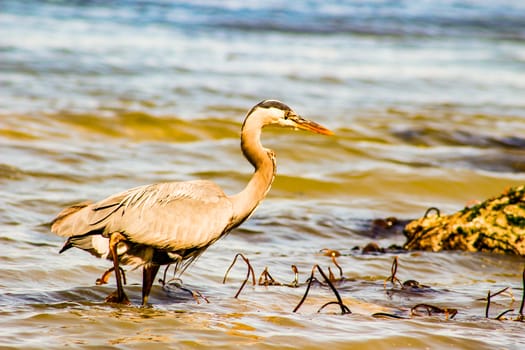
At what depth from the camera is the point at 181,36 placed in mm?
23547

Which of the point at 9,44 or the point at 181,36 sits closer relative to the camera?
the point at 9,44

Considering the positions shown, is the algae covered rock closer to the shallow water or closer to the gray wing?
the shallow water

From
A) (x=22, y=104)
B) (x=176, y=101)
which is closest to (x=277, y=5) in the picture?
(x=176, y=101)

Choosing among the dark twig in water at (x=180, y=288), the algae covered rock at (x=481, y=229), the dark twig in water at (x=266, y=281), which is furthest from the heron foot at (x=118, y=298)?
the algae covered rock at (x=481, y=229)

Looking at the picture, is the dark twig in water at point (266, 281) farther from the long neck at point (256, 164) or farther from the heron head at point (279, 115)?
the heron head at point (279, 115)

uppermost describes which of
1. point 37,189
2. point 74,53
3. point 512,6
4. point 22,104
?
point 512,6

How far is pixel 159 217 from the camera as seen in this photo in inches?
228

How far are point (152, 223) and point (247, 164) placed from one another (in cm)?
555

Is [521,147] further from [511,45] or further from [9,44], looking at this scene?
[511,45]

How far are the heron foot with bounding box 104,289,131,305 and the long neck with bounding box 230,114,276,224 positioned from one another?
89cm

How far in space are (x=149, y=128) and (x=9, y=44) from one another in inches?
290

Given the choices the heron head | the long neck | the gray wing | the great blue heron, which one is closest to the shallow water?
the great blue heron

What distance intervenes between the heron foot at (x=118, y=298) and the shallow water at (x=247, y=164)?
0.16 metres

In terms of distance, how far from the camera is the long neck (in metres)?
6.11
